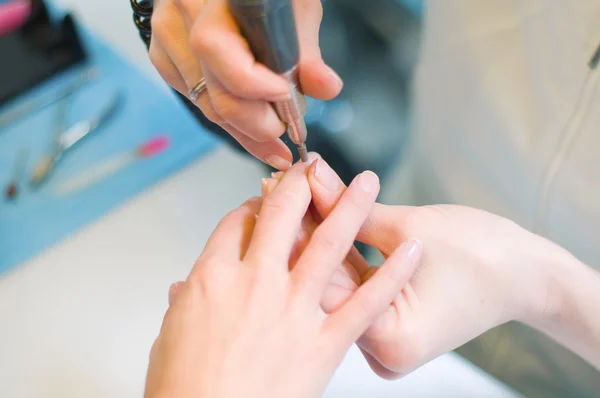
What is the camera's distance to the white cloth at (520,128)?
0.47 m

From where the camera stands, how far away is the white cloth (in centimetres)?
47

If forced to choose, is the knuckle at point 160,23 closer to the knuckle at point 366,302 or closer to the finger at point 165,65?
the finger at point 165,65

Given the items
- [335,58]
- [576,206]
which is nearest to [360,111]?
[335,58]

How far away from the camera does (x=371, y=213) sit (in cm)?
44

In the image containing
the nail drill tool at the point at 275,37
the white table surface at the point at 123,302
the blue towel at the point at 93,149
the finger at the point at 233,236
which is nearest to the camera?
the nail drill tool at the point at 275,37

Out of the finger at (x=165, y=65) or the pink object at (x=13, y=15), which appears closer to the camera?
the finger at (x=165, y=65)

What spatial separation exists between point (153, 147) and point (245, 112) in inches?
16.9

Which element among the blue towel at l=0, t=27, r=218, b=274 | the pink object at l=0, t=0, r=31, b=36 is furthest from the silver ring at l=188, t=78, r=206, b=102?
the pink object at l=0, t=0, r=31, b=36

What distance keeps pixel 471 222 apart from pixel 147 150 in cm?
49

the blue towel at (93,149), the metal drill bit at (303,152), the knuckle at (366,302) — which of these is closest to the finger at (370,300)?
the knuckle at (366,302)

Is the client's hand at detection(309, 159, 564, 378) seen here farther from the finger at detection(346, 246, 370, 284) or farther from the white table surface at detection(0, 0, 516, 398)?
the white table surface at detection(0, 0, 516, 398)

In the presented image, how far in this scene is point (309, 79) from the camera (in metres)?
0.36

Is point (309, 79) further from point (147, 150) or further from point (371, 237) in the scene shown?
point (147, 150)

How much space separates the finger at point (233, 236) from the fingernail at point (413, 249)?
4.6 inches
